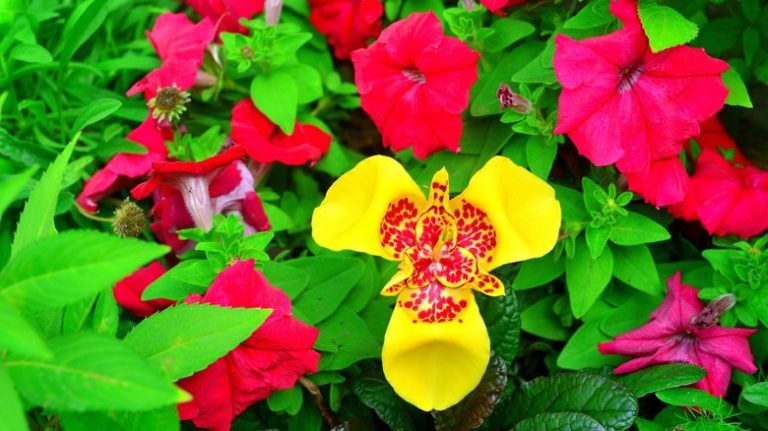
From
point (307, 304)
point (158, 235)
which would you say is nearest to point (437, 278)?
point (307, 304)

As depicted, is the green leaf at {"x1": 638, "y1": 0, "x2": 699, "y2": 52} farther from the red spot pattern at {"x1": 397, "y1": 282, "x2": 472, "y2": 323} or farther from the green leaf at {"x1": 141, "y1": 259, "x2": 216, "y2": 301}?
the green leaf at {"x1": 141, "y1": 259, "x2": 216, "y2": 301}

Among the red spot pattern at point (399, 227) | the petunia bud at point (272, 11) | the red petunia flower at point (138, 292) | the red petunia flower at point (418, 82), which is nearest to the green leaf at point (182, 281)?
the red petunia flower at point (138, 292)

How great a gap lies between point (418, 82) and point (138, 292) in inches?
21.8

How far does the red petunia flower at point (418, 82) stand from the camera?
1.40 metres

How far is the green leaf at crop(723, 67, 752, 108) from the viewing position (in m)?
1.36

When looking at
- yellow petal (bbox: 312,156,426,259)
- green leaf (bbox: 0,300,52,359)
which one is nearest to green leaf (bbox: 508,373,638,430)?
yellow petal (bbox: 312,156,426,259)

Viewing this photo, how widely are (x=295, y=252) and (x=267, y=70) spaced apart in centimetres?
33

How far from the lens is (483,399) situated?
53.9 inches

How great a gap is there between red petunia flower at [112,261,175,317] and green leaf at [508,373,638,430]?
1.88ft

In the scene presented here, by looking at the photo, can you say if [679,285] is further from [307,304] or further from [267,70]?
[267,70]

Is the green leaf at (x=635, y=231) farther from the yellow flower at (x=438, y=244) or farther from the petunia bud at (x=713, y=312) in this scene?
the yellow flower at (x=438, y=244)

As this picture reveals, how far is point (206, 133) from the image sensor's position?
159 centimetres

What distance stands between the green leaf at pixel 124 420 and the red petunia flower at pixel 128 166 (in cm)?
54

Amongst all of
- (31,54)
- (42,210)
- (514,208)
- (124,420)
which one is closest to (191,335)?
(124,420)
